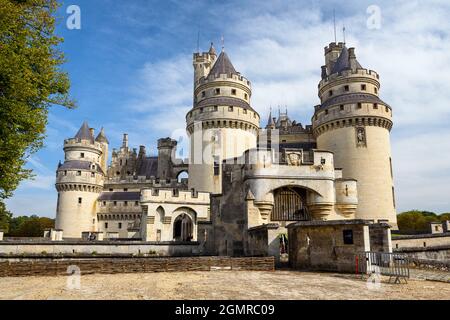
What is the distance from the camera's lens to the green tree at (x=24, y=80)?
14.0 m

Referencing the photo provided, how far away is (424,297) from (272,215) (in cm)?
1711

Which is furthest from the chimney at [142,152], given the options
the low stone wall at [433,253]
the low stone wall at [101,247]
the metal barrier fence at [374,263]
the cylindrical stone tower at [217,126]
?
the metal barrier fence at [374,263]

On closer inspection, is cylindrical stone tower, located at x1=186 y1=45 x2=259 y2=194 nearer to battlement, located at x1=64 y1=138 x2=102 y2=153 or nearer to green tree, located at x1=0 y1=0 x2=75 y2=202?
battlement, located at x1=64 y1=138 x2=102 y2=153

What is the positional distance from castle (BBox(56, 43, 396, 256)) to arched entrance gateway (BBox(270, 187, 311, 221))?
8 cm

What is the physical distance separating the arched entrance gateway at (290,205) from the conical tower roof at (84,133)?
38.6m

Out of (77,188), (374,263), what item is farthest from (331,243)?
(77,188)

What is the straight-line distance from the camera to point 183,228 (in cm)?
4372

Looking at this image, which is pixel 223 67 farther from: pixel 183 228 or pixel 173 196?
pixel 183 228

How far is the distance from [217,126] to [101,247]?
60.4 ft

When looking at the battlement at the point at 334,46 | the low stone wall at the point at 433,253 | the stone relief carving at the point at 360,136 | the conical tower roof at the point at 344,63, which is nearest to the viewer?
the low stone wall at the point at 433,253

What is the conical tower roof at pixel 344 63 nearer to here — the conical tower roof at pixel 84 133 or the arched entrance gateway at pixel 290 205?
the arched entrance gateway at pixel 290 205

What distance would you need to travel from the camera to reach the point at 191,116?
41.8 m
